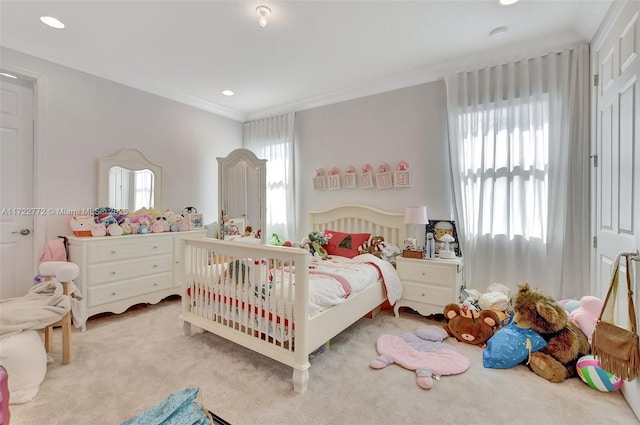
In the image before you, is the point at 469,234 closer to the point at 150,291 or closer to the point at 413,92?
the point at 413,92

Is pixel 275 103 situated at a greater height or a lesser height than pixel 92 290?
greater

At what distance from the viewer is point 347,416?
1581 mm

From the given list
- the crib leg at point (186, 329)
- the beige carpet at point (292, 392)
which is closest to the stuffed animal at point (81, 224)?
the beige carpet at point (292, 392)

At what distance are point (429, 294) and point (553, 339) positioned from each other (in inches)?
40.9

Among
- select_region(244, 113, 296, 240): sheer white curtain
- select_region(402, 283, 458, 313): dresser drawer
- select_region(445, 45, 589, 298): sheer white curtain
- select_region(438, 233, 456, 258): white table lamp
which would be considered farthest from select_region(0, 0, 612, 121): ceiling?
select_region(402, 283, 458, 313): dresser drawer

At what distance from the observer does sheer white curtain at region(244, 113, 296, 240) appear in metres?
4.39

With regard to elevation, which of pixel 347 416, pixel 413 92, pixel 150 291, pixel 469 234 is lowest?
pixel 347 416

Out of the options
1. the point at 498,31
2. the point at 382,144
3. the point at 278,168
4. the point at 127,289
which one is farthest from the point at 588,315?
the point at 127,289

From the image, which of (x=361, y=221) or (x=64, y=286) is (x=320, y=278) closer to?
(x=361, y=221)

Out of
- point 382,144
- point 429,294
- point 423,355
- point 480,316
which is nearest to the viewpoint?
point 423,355

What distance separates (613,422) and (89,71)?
525cm

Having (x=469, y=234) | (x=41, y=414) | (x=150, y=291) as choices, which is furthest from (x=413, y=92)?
(x=41, y=414)

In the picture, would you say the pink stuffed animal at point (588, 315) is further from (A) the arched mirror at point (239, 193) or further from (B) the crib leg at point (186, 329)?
(A) the arched mirror at point (239, 193)

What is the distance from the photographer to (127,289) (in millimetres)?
3064
